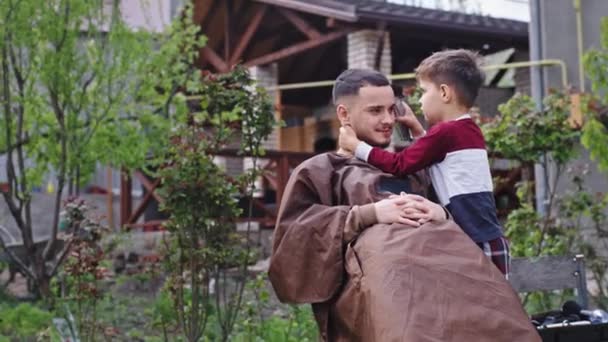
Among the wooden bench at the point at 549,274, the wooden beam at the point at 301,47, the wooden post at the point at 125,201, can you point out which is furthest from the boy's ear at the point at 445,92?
the wooden post at the point at 125,201

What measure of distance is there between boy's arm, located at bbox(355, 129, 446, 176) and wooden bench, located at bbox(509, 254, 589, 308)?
6.14ft

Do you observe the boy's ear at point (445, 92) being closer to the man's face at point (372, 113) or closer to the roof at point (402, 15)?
the man's face at point (372, 113)

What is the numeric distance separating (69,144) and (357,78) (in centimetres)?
525

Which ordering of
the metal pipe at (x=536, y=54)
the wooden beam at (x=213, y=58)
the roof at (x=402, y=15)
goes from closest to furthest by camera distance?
the metal pipe at (x=536, y=54) → the roof at (x=402, y=15) → the wooden beam at (x=213, y=58)

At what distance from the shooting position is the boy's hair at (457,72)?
261 centimetres

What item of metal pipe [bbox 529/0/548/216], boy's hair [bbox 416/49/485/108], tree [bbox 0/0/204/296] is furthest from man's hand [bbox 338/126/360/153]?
metal pipe [bbox 529/0/548/216]

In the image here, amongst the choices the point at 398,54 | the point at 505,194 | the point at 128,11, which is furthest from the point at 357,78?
the point at 398,54

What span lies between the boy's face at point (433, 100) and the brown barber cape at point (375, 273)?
0.26 metres

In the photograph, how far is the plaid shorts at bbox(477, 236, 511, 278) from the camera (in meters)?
2.64

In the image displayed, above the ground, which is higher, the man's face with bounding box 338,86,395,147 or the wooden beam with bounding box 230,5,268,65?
the wooden beam with bounding box 230,5,268,65

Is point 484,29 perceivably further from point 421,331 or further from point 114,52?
point 421,331

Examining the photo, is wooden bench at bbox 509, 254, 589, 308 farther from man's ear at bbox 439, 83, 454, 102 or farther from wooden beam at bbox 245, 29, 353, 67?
wooden beam at bbox 245, 29, 353, 67

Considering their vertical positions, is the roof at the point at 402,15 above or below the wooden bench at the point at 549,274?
above

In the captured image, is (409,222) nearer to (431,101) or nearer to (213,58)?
(431,101)
